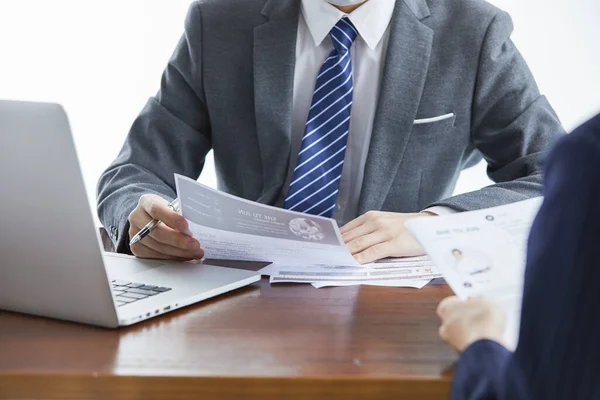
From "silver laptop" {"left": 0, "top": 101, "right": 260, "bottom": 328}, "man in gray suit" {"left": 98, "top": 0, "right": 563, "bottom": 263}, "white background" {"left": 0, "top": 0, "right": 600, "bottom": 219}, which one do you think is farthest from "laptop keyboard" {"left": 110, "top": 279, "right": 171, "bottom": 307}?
"white background" {"left": 0, "top": 0, "right": 600, "bottom": 219}

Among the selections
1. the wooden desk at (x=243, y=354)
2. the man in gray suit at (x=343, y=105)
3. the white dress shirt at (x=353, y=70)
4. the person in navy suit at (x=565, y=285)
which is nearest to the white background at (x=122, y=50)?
the man in gray suit at (x=343, y=105)

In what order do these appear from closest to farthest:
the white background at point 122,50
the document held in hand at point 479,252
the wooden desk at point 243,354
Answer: the wooden desk at point 243,354 < the document held in hand at point 479,252 < the white background at point 122,50

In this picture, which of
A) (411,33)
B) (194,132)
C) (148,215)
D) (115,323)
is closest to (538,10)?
(411,33)

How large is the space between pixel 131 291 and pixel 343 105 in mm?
775

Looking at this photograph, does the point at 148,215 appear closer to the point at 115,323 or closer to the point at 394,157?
the point at 115,323

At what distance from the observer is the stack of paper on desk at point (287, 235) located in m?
1.29

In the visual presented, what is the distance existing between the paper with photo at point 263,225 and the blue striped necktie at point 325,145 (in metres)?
0.44

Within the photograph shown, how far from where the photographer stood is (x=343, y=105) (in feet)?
5.81

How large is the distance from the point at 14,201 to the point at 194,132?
0.91 m

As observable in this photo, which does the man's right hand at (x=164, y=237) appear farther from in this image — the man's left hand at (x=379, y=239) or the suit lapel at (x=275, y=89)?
the suit lapel at (x=275, y=89)

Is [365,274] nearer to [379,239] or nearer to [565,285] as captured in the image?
[379,239]

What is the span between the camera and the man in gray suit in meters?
1.76

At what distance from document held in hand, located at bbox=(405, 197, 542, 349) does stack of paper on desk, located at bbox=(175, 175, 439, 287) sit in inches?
10.5

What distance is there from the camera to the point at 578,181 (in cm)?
66
